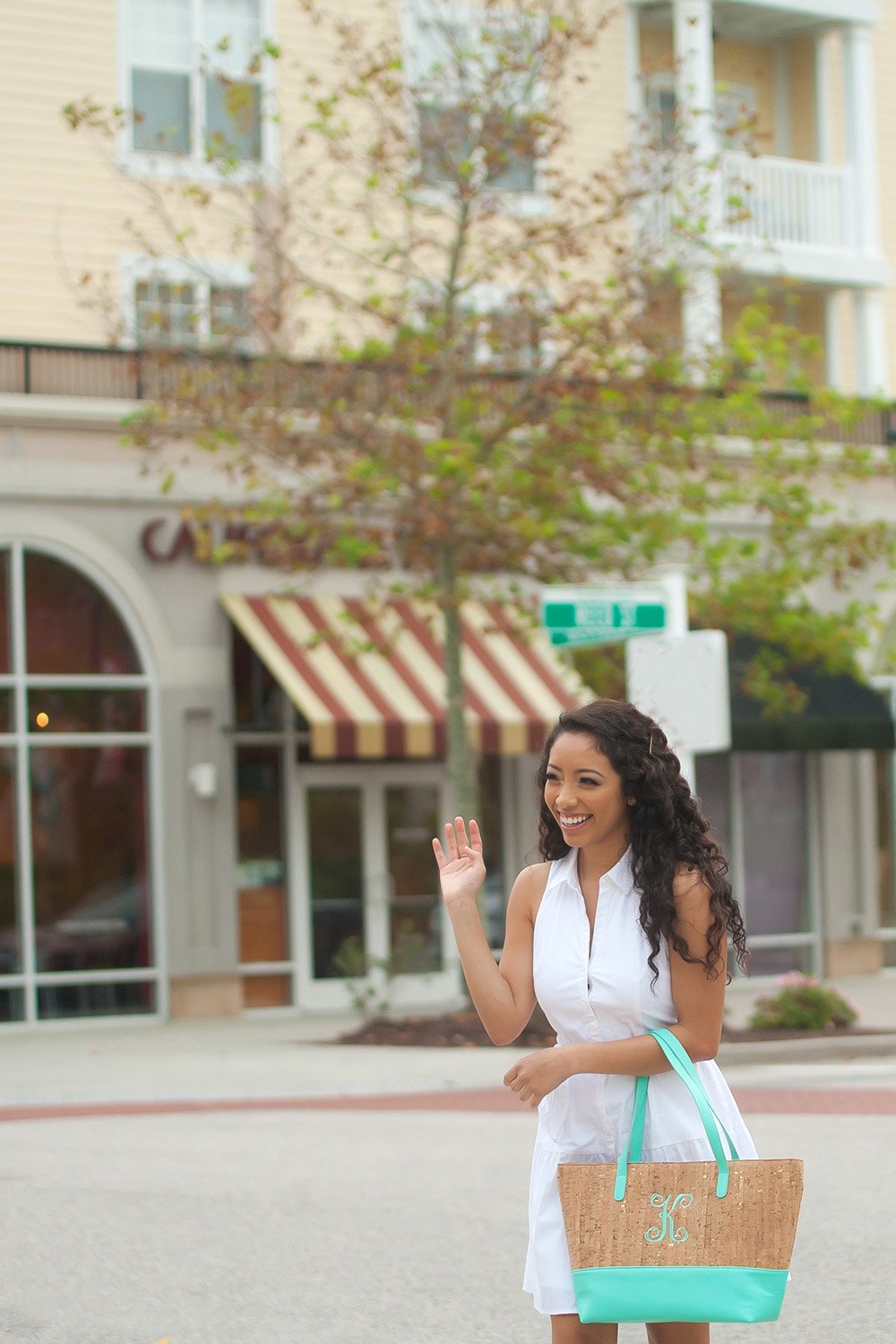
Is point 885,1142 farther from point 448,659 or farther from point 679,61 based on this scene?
point 679,61

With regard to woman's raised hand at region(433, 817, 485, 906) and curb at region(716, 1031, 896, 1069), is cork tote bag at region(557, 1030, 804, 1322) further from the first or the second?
curb at region(716, 1031, 896, 1069)

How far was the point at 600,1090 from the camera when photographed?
387 cm

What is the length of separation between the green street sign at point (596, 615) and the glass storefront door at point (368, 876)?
21.2ft

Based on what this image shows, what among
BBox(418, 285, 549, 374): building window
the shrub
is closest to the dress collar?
the shrub

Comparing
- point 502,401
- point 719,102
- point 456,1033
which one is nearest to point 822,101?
point 719,102

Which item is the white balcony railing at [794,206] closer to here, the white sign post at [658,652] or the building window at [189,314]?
the building window at [189,314]

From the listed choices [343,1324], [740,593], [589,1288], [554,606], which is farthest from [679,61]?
[589,1288]

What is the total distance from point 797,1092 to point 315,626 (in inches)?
330

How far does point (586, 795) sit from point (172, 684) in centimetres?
1565

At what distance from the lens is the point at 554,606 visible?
13.8m

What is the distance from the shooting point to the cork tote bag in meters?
3.55

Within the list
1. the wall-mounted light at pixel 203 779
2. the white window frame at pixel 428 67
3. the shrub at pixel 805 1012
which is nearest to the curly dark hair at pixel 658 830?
the shrub at pixel 805 1012

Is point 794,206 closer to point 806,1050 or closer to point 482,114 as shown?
point 482,114

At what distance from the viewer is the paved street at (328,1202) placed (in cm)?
652
